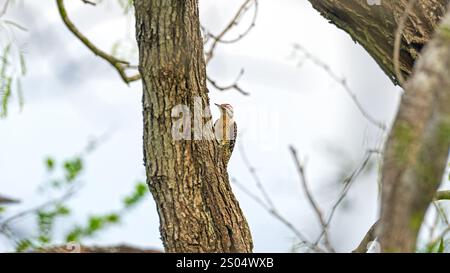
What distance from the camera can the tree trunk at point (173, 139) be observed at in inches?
135

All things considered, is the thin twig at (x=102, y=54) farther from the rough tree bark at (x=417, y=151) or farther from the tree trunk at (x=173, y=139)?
the rough tree bark at (x=417, y=151)

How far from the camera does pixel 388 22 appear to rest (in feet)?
10.6

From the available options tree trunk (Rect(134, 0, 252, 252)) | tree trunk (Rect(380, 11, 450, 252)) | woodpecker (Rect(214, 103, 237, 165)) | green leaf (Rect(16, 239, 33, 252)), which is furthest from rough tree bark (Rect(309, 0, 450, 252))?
woodpecker (Rect(214, 103, 237, 165))

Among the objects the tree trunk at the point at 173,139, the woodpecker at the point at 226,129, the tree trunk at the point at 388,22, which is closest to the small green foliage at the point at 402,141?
the tree trunk at the point at 388,22

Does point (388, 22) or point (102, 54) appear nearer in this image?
point (388, 22)

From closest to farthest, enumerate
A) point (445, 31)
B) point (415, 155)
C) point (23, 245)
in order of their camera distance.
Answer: point (415, 155) < point (445, 31) < point (23, 245)

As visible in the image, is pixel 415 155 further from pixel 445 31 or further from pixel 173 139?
pixel 173 139

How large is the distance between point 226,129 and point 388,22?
1.52 meters

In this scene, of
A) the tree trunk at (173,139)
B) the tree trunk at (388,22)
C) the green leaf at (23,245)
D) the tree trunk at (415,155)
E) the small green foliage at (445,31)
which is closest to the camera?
the tree trunk at (415,155)

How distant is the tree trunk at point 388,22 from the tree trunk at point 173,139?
58cm

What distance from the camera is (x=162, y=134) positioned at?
3.45m

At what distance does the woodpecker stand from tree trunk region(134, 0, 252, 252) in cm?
72

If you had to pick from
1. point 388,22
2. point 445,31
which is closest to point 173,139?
point 388,22
